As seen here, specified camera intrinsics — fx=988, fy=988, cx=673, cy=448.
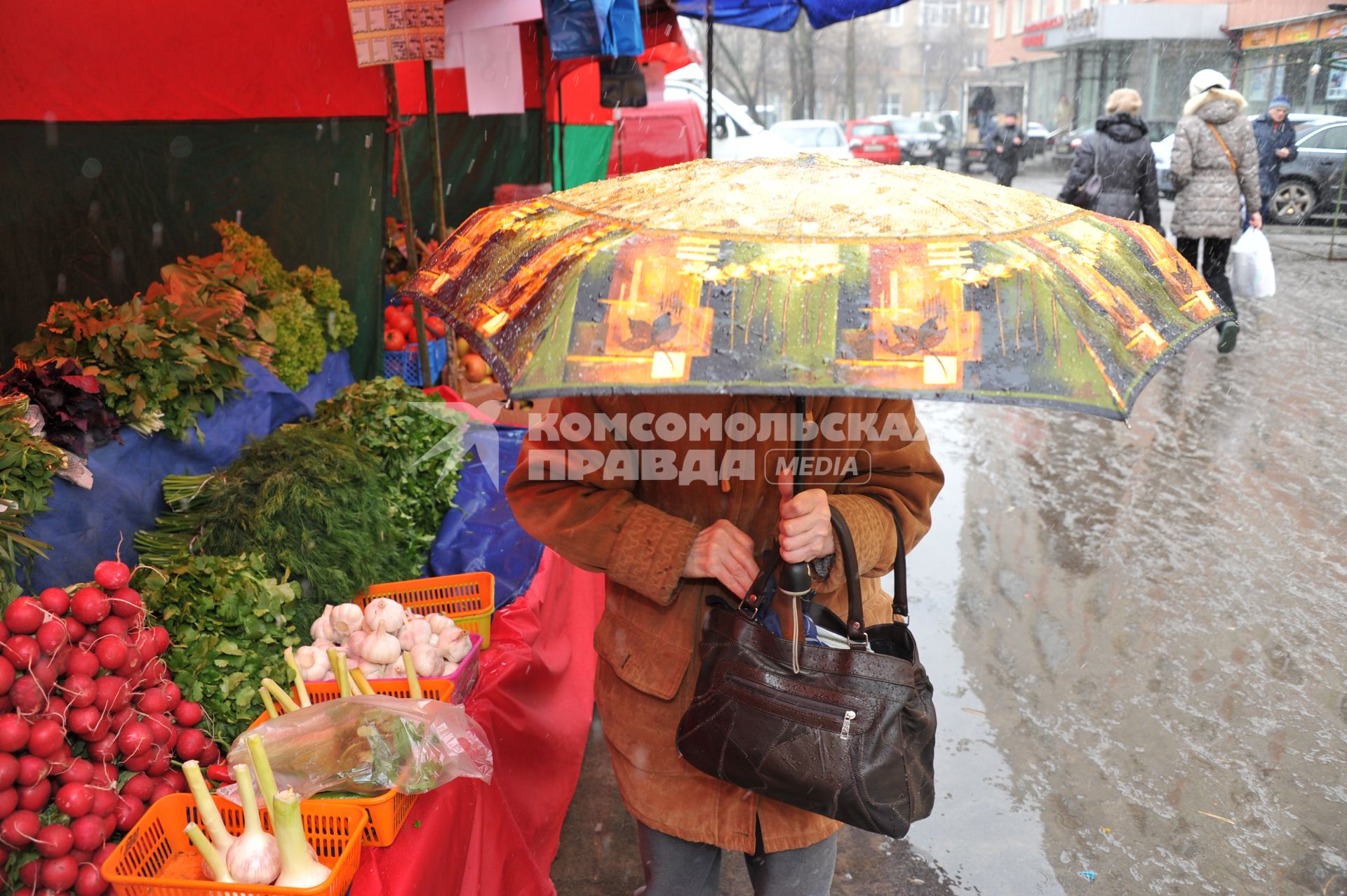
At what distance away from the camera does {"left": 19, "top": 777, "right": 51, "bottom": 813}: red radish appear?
2082 mm

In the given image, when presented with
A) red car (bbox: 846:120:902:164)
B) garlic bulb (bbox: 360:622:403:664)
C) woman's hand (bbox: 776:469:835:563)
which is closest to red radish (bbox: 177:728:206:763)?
garlic bulb (bbox: 360:622:403:664)

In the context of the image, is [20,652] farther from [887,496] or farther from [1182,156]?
[1182,156]

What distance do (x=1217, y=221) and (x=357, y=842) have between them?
917 centimetres

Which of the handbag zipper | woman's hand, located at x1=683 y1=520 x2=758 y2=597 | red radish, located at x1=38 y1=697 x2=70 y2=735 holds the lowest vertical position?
red radish, located at x1=38 y1=697 x2=70 y2=735

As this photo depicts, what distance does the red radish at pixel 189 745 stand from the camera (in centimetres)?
240

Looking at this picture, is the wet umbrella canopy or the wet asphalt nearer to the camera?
the wet umbrella canopy

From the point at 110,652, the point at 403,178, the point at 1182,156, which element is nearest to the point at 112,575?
the point at 110,652

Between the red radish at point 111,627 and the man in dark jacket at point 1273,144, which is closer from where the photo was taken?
the red radish at point 111,627

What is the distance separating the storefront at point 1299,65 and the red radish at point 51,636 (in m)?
17.1

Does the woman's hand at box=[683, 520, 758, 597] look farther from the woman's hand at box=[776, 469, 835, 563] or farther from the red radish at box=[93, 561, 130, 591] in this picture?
the red radish at box=[93, 561, 130, 591]

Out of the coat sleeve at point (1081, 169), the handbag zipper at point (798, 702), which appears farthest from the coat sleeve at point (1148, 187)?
the handbag zipper at point (798, 702)

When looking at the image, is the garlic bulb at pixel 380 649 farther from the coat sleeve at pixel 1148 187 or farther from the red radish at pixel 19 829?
the coat sleeve at pixel 1148 187

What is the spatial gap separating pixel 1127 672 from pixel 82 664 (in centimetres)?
392

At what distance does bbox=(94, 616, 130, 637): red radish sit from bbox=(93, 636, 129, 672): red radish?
35 millimetres
